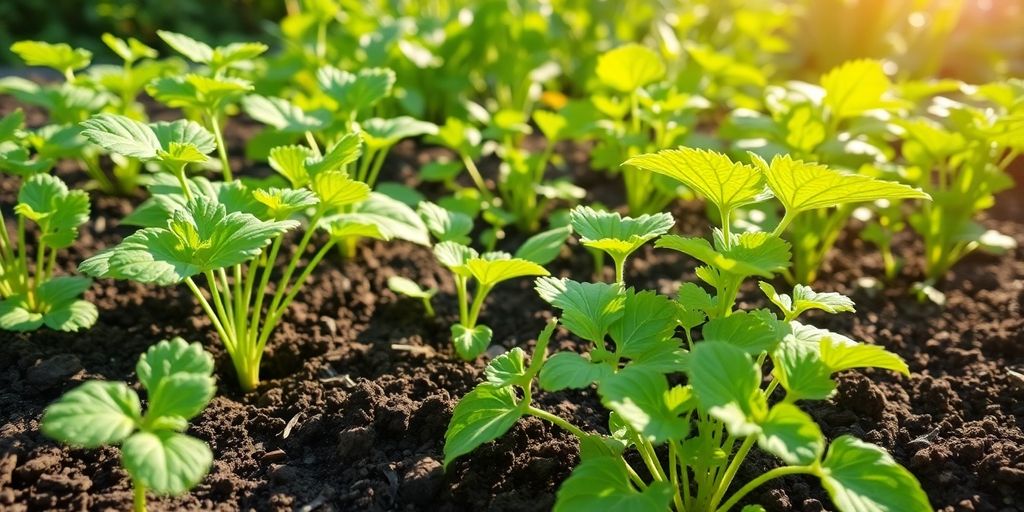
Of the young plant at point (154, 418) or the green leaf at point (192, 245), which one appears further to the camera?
the green leaf at point (192, 245)

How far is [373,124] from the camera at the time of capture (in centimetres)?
228

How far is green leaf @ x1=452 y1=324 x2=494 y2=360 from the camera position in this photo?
75.3 inches

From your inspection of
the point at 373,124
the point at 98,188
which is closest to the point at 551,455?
the point at 373,124

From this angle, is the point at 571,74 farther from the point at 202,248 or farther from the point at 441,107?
the point at 202,248

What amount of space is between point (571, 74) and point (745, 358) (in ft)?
8.60

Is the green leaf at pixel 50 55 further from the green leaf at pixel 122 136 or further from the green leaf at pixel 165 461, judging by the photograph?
the green leaf at pixel 165 461

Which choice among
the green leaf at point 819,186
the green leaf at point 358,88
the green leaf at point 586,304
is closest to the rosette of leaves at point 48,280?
the green leaf at point 358,88

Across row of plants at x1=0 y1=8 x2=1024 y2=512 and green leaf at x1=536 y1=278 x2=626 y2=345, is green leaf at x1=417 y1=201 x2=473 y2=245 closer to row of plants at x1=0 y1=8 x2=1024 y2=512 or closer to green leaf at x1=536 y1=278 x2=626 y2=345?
row of plants at x1=0 y1=8 x2=1024 y2=512

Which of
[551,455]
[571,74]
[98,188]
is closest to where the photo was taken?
[551,455]

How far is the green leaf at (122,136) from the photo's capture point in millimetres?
1668

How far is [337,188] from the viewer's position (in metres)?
1.76

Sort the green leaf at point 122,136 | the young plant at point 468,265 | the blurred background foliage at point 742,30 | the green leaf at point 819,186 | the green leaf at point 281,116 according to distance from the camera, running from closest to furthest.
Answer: the green leaf at point 819,186
the green leaf at point 122,136
the young plant at point 468,265
the green leaf at point 281,116
the blurred background foliage at point 742,30

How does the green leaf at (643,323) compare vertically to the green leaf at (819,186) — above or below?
below

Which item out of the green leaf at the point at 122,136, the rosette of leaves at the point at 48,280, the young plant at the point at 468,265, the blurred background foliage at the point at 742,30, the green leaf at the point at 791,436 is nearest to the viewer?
the green leaf at the point at 791,436
